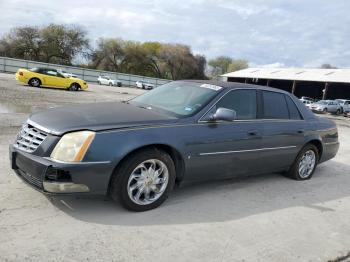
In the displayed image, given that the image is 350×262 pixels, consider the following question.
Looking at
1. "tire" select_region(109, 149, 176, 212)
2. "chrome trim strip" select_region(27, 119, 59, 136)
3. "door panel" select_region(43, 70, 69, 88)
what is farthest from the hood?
"door panel" select_region(43, 70, 69, 88)

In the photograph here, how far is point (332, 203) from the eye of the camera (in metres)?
5.57

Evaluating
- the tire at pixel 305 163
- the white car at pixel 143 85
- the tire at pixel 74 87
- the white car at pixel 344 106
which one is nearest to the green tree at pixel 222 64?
the white car at pixel 143 85

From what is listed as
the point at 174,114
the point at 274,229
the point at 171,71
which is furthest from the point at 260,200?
the point at 171,71

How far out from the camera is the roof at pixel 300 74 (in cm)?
5005

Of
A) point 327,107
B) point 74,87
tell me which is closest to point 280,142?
point 74,87

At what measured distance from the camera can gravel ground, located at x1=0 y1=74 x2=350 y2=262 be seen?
3527mm

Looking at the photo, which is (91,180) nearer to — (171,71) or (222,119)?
(222,119)

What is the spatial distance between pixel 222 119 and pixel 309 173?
2771 millimetres

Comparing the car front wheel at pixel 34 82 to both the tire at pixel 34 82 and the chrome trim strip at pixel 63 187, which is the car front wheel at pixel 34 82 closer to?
the tire at pixel 34 82

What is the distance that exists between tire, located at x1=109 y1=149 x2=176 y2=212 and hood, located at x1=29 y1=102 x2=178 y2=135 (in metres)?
0.39

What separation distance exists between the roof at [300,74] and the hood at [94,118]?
46.6 metres

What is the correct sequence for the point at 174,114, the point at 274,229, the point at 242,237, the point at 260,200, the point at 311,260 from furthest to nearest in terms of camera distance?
the point at 260,200 → the point at 174,114 → the point at 274,229 → the point at 242,237 → the point at 311,260

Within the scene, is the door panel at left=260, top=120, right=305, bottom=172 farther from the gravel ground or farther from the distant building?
the distant building

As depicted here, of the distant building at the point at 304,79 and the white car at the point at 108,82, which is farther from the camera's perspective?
the distant building at the point at 304,79
